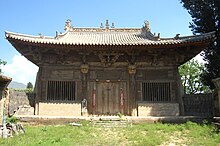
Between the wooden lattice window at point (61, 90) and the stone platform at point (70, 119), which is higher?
the wooden lattice window at point (61, 90)

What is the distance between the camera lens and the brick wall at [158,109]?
1382 cm

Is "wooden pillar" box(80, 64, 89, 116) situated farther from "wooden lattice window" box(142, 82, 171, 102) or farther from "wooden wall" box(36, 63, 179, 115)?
"wooden lattice window" box(142, 82, 171, 102)

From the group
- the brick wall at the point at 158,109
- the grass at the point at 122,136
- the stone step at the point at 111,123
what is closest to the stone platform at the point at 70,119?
the stone step at the point at 111,123

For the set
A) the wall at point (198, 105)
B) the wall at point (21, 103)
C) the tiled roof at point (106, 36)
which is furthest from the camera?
the tiled roof at point (106, 36)

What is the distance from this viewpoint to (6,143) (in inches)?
299

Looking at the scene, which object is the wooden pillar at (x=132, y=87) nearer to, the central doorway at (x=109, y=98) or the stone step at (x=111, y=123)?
the central doorway at (x=109, y=98)

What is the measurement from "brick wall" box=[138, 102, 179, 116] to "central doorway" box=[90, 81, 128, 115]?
93 centimetres

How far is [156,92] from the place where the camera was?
1434 cm

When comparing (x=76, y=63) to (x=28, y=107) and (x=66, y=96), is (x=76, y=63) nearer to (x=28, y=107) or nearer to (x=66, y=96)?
(x=66, y=96)

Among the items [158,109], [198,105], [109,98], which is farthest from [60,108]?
[198,105]

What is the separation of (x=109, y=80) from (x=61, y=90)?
2.87 metres

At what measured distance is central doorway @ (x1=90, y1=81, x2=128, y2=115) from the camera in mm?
14109

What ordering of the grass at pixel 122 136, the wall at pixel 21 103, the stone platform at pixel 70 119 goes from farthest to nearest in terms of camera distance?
the wall at pixel 21 103
the stone platform at pixel 70 119
the grass at pixel 122 136

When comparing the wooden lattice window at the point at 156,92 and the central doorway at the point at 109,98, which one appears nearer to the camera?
the central doorway at the point at 109,98
